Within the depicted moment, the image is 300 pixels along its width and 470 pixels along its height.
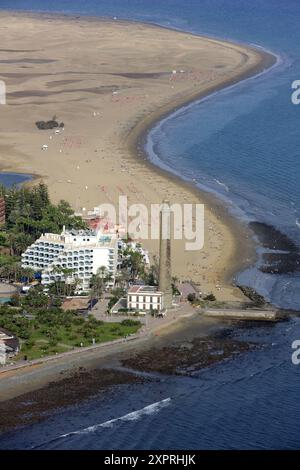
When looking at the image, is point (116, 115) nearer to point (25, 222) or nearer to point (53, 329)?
point (25, 222)

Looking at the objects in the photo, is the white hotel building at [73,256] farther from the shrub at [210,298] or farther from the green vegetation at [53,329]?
the shrub at [210,298]

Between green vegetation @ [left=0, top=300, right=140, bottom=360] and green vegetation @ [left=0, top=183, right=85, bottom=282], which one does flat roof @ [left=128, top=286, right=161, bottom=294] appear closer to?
green vegetation @ [left=0, top=300, right=140, bottom=360]

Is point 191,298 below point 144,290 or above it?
below

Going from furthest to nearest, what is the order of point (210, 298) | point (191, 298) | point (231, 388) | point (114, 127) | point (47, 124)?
1. point (47, 124)
2. point (114, 127)
3. point (210, 298)
4. point (191, 298)
5. point (231, 388)

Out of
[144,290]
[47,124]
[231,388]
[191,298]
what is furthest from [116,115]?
[231,388]

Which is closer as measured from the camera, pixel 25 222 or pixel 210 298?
pixel 210 298

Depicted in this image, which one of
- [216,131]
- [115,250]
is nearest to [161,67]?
[216,131]
